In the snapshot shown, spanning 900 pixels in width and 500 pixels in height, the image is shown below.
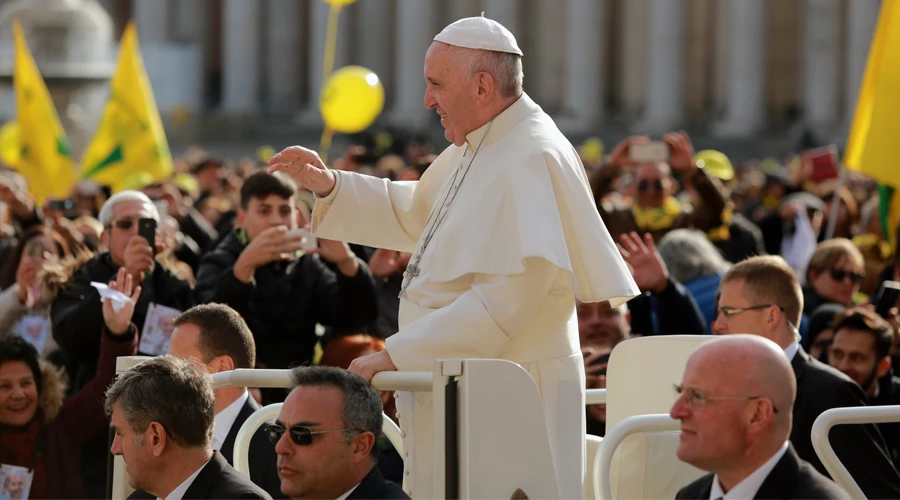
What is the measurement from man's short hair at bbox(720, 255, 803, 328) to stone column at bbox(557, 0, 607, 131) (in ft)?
164

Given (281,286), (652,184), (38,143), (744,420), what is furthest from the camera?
(38,143)

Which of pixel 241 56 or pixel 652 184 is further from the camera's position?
pixel 241 56

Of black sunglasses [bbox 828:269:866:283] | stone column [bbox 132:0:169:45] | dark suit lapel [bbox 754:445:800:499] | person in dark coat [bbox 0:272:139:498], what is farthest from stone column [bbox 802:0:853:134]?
dark suit lapel [bbox 754:445:800:499]

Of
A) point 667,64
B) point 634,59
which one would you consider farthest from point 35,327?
point 634,59

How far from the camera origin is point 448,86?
6172 millimetres

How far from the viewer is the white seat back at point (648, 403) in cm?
659

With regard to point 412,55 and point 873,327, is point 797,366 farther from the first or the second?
point 412,55

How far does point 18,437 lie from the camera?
8750mm

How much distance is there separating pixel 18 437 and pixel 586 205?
4054 mm

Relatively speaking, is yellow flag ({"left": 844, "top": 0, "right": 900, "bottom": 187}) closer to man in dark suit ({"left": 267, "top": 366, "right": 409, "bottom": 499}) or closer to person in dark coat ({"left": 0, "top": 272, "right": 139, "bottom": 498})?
person in dark coat ({"left": 0, "top": 272, "right": 139, "bottom": 498})

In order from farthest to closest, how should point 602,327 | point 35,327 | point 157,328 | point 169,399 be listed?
point 35,327 → point 602,327 → point 157,328 → point 169,399

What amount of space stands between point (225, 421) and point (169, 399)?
1.83 m

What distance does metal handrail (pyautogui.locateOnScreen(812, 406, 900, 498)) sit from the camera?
5.98 m

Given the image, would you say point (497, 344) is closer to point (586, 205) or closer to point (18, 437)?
point (586, 205)
